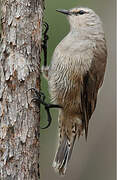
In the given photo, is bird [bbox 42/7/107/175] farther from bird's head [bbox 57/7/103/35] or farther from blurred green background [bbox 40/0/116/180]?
blurred green background [bbox 40/0/116/180]

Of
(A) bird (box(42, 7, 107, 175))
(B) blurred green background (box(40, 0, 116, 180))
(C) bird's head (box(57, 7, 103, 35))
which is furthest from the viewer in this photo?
(B) blurred green background (box(40, 0, 116, 180))

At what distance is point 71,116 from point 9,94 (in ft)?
3.85

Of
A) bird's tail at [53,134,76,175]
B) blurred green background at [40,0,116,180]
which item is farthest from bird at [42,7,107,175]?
blurred green background at [40,0,116,180]

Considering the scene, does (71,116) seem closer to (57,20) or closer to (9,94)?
(9,94)

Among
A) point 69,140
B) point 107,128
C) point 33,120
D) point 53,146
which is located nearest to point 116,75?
point 107,128

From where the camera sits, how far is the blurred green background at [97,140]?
883 cm

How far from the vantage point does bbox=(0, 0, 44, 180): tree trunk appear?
479cm

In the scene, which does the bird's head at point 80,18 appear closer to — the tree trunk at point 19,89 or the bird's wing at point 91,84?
the bird's wing at point 91,84

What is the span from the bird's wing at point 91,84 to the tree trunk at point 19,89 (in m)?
0.74

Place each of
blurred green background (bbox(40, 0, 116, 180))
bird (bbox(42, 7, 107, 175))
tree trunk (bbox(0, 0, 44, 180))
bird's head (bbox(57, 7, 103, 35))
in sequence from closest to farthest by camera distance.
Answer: tree trunk (bbox(0, 0, 44, 180))
bird (bbox(42, 7, 107, 175))
bird's head (bbox(57, 7, 103, 35))
blurred green background (bbox(40, 0, 116, 180))

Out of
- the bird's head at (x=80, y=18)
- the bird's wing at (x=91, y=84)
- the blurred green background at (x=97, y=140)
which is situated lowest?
the blurred green background at (x=97, y=140)

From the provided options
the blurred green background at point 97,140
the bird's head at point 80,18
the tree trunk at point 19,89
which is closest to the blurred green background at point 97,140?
the blurred green background at point 97,140

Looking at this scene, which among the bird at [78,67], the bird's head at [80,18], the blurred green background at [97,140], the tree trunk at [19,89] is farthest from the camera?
the blurred green background at [97,140]

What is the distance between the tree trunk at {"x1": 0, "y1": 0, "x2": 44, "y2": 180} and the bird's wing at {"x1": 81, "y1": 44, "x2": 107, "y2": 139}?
74 cm
